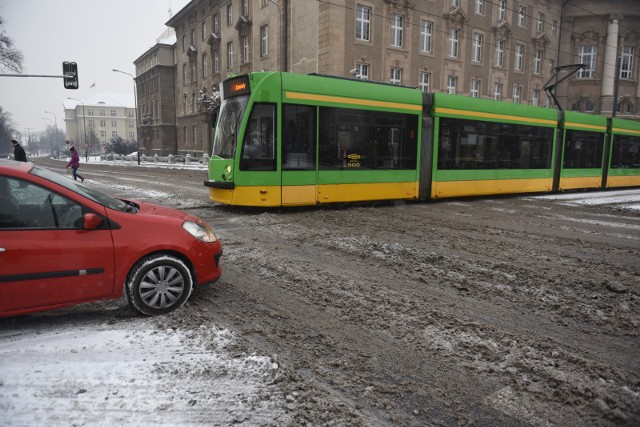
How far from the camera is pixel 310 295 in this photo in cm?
519

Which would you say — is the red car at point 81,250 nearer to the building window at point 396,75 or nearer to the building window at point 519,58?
the building window at point 396,75

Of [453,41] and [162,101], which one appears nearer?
[453,41]

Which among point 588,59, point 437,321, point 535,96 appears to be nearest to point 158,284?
point 437,321

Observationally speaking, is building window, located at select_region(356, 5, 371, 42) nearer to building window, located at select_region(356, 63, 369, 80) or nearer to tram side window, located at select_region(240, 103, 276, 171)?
building window, located at select_region(356, 63, 369, 80)

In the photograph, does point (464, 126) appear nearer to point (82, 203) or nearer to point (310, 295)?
point (310, 295)

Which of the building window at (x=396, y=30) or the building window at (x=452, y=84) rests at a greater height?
the building window at (x=396, y=30)

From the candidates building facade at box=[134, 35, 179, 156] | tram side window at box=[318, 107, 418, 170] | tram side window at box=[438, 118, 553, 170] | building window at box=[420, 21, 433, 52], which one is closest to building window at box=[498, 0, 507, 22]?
building window at box=[420, 21, 433, 52]

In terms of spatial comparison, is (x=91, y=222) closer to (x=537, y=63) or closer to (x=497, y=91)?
(x=497, y=91)

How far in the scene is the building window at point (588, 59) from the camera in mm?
46406

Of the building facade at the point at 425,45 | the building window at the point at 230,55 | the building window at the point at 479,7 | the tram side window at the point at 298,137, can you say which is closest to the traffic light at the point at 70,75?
the building facade at the point at 425,45

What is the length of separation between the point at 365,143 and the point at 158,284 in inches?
350

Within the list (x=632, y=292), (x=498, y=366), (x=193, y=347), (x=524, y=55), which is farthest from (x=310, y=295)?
(x=524, y=55)

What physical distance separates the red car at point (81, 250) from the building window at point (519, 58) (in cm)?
4491

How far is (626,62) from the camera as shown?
4719 cm
